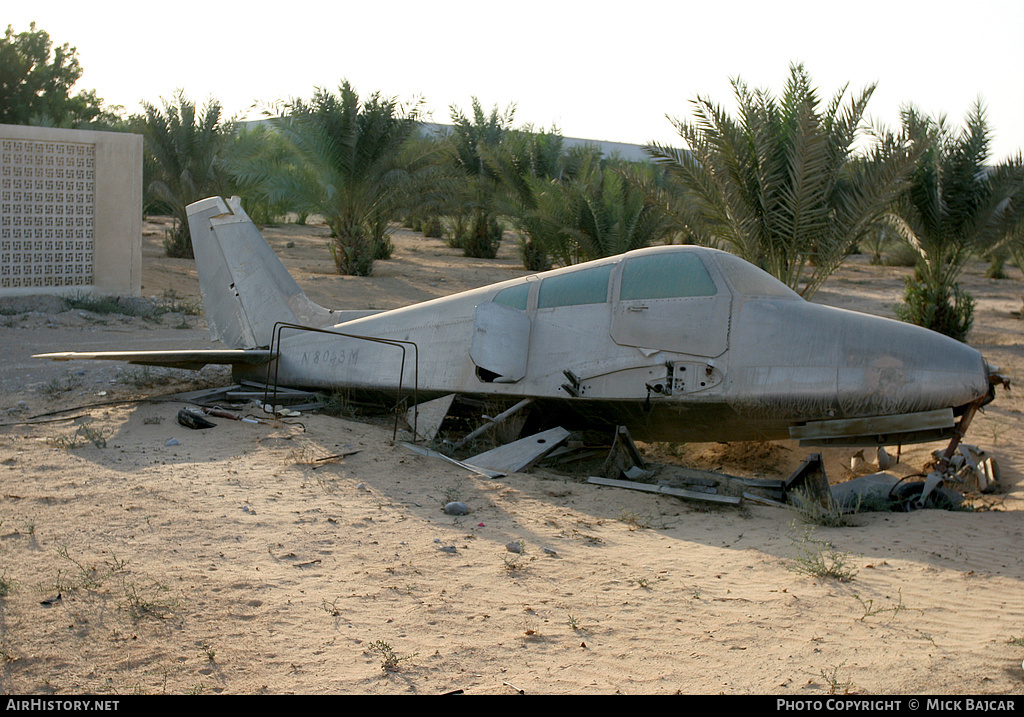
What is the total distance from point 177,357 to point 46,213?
11.1m

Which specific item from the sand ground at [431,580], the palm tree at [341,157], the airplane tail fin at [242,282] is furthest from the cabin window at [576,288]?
the palm tree at [341,157]

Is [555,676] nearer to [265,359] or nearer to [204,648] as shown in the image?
[204,648]

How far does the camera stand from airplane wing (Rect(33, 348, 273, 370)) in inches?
318

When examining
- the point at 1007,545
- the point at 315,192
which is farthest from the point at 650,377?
the point at 315,192

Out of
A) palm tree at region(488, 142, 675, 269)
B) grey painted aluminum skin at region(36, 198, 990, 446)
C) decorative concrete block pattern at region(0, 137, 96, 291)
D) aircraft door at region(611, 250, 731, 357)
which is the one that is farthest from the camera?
palm tree at region(488, 142, 675, 269)

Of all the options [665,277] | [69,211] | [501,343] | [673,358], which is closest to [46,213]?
[69,211]

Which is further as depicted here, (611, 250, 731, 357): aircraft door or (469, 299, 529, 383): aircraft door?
(469, 299, 529, 383): aircraft door

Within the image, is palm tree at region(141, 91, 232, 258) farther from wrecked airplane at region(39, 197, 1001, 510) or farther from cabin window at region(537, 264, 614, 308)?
cabin window at region(537, 264, 614, 308)

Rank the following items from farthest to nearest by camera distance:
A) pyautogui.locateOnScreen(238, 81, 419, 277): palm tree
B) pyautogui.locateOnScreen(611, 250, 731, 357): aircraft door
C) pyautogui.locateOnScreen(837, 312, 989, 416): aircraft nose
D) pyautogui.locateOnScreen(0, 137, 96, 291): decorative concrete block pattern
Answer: pyautogui.locateOnScreen(238, 81, 419, 277): palm tree < pyautogui.locateOnScreen(0, 137, 96, 291): decorative concrete block pattern < pyautogui.locateOnScreen(611, 250, 731, 357): aircraft door < pyautogui.locateOnScreen(837, 312, 989, 416): aircraft nose

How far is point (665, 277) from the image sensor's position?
7273mm

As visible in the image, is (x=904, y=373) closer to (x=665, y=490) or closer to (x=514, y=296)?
(x=665, y=490)

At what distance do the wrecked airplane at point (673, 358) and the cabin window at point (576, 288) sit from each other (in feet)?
0.04

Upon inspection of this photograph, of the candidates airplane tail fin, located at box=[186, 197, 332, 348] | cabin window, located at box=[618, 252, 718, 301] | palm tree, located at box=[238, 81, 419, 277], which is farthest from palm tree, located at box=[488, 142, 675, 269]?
cabin window, located at box=[618, 252, 718, 301]

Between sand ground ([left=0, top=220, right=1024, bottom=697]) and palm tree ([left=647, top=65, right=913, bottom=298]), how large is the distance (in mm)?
4930
